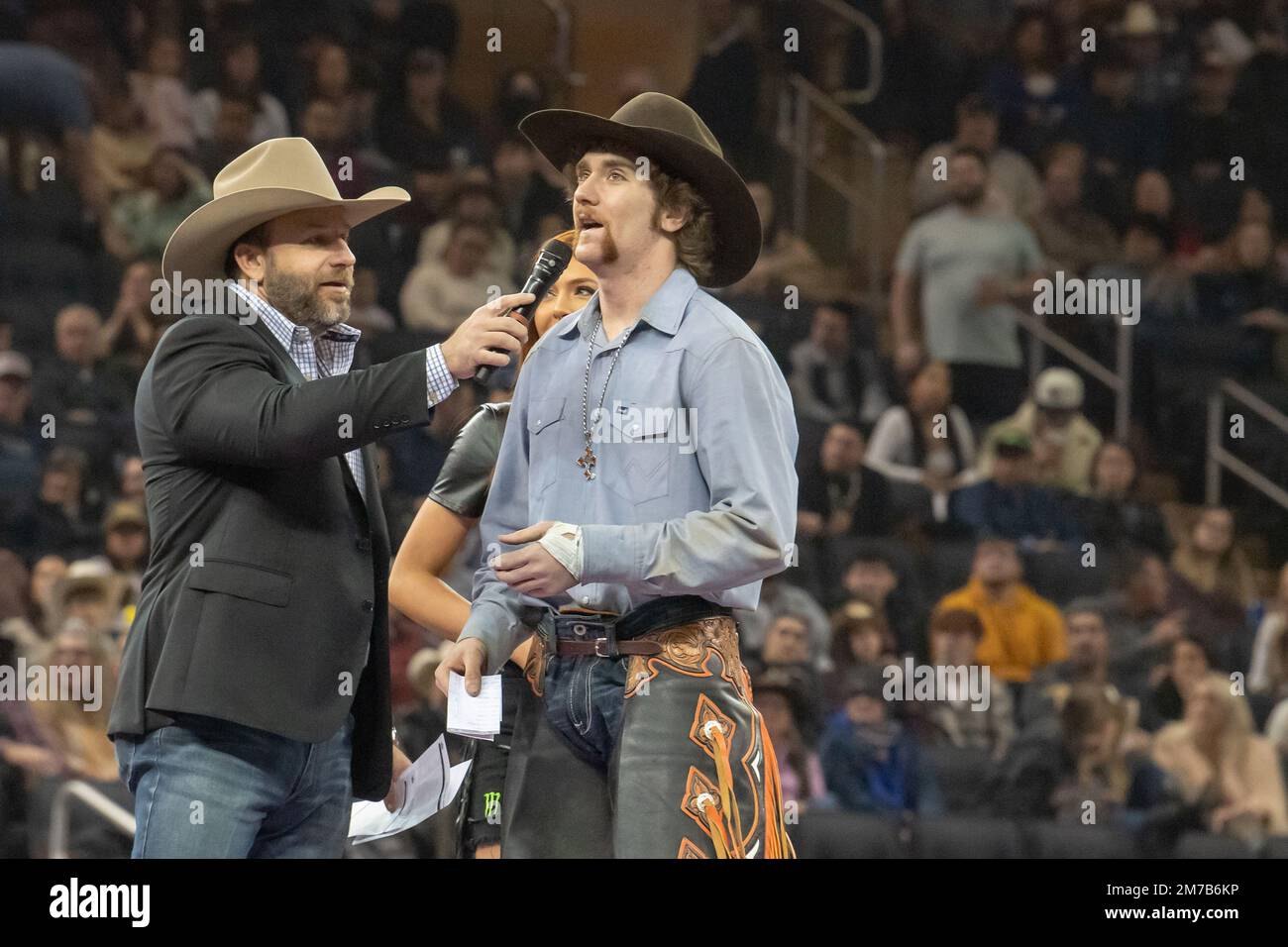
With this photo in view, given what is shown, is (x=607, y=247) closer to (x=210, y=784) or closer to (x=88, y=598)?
(x=210, y=784)

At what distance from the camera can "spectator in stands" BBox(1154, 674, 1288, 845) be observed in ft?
19.9

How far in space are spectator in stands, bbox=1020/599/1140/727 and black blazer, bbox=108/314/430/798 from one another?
3.55 m

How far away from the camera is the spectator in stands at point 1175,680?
251 inches

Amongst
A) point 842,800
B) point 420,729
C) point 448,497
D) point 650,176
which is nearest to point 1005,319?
point 842,800

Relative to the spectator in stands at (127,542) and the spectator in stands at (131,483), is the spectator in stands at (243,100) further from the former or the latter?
the spectator in stands at (127,542)

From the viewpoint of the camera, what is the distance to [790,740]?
5.94 m

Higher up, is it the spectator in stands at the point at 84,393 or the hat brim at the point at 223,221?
the spectator in stands at the point at 84,393

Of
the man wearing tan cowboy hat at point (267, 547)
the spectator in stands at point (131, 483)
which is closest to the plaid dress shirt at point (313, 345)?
the man wearing tan cowboy hat at point (267, 547)

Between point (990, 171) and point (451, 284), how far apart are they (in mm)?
2391

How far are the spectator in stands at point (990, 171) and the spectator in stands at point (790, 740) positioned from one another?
271 centimetres

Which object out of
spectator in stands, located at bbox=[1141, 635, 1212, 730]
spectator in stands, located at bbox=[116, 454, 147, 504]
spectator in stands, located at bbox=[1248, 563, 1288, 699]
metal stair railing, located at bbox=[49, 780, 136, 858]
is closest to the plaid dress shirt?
metal stair railing, located at bbox=[49, 780, 136, 858]

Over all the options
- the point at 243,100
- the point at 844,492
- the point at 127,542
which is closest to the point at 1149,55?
the point at 844,492

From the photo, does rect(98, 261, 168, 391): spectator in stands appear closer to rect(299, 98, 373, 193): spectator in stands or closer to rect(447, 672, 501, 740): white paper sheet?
rect(299, 98, 373, 193): spectator in stands
